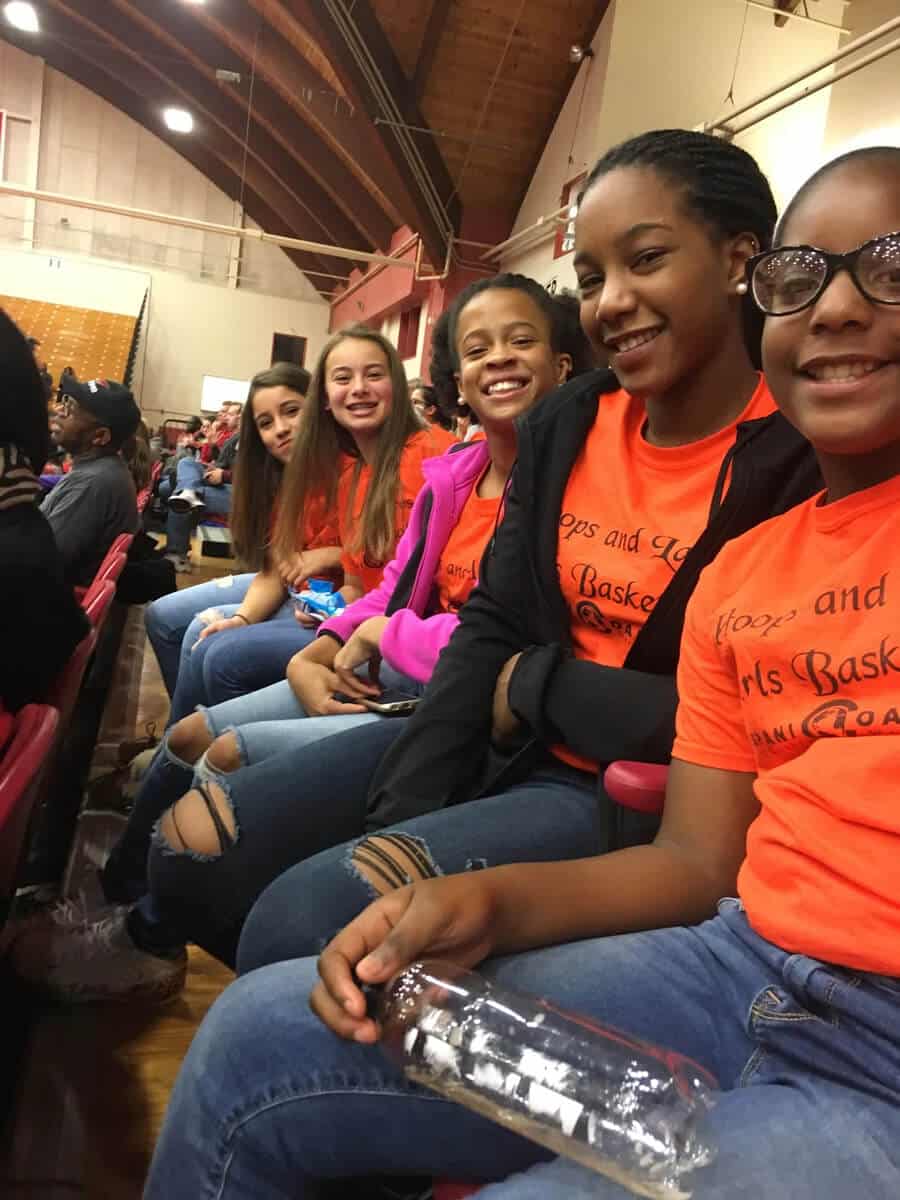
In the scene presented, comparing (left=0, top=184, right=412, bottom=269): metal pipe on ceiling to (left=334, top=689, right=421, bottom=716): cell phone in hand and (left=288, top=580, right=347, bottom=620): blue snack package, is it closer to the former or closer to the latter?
(left=288, top=580, right=347, bottom=620): blue snack package

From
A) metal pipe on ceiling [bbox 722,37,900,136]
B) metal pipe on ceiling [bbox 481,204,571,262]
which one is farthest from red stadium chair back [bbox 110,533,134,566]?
metal pipe on ceiling [bbox 481,204,571,262]

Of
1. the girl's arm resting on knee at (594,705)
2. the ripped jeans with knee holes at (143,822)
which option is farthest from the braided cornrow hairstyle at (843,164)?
the ripped jeans with knee holes at (143,822)

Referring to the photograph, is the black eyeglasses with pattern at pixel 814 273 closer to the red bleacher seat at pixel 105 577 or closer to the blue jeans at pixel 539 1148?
the blue jeans at pixel 539 1148

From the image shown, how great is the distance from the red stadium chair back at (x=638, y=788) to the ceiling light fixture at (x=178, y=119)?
14785mm

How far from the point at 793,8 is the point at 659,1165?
914cm

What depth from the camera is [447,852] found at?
1087mm

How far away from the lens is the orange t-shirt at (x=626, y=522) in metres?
1.23

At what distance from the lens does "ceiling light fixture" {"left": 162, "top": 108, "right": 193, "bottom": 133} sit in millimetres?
13420

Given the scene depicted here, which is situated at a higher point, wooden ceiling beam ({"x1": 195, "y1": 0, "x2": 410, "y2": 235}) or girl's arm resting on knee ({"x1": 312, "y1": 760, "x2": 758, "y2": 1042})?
wooden ceiling beam ({"x1": 195, "y1": 0, "x2": 410, "y2": 235})

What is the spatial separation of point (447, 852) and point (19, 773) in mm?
517

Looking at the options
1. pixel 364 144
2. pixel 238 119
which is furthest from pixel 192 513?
Answer: pixel 238 119

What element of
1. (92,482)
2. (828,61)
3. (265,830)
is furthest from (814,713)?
(828,61)

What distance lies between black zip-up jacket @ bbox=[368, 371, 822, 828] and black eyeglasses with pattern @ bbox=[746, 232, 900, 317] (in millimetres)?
253

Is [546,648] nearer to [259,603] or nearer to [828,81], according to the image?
[259,603]
